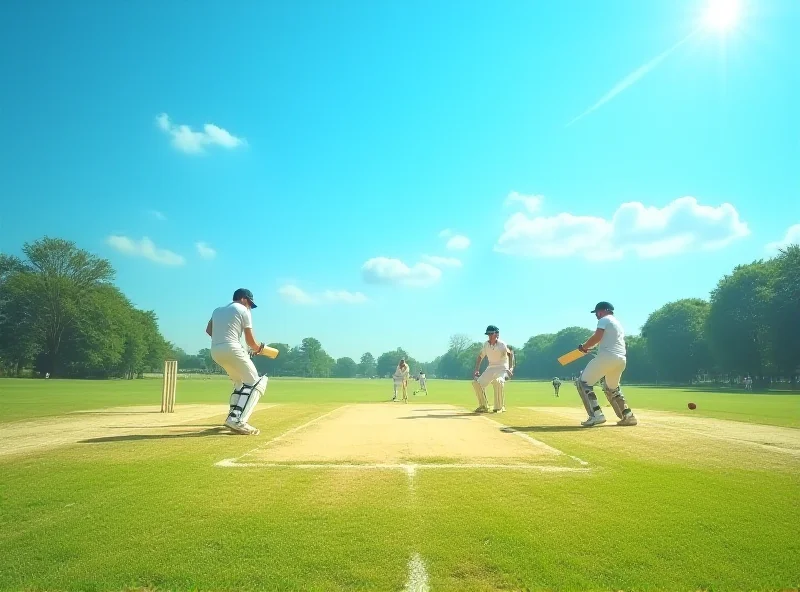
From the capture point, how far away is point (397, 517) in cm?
367

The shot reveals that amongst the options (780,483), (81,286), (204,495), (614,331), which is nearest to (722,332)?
(614,331)

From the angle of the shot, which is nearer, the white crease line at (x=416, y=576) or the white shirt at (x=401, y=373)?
the white crease line at (x=416, y=576)

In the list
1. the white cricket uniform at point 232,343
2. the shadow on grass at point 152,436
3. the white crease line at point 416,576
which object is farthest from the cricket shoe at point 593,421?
the white crease line at point 416,576

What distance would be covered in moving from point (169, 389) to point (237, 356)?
7.37 metres

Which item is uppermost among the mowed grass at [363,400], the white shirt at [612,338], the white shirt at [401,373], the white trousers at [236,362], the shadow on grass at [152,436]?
the white shirt at [612,338]

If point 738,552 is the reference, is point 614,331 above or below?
above

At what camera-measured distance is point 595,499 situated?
13.8ft

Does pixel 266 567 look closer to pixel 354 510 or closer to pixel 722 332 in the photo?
pixel 354 510

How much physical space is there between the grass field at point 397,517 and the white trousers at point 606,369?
3.05m

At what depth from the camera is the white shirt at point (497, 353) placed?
13070mm

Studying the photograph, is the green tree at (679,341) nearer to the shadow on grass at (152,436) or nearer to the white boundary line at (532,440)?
the white boundary line at (532,440)

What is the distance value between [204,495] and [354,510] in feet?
4.87

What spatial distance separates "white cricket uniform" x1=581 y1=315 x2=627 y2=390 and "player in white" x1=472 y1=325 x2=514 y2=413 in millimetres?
3173

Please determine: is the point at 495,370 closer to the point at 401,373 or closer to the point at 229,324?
the point at 229,324
